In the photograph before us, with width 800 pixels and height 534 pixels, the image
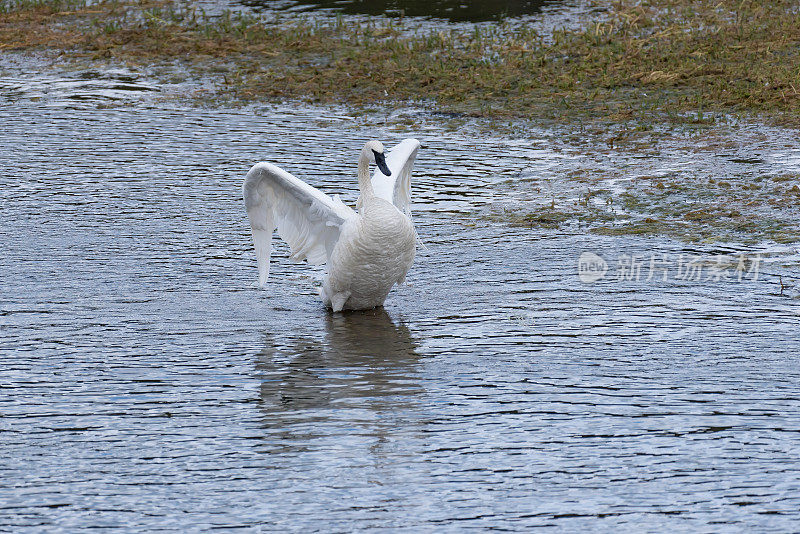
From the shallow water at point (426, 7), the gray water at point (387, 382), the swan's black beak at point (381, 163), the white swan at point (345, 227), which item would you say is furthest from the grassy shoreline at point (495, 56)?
the swan's black beak at point (381, 163)

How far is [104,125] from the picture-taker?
1589 centimetres

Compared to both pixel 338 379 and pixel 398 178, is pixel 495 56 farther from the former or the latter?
pixel 338 379

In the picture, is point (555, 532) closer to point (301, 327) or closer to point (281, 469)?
point (281, 469)

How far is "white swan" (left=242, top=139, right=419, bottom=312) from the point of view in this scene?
934 centimetres

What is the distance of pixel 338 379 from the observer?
8.44m

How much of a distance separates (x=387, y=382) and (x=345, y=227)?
1.66 meters

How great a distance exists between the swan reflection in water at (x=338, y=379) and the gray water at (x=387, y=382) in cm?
2

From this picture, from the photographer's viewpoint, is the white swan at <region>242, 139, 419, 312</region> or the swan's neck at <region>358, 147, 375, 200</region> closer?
the white swan at <region>242, 139, 419, 312</region>

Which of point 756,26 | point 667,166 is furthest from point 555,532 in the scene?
point 756,26
